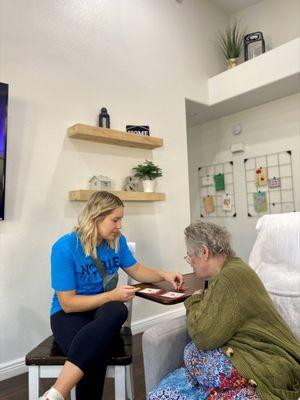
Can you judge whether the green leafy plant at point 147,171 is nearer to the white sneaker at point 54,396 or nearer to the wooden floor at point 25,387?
the wooden floor at point 25,387

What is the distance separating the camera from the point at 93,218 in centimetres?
154

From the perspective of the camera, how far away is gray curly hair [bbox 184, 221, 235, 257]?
1257mm

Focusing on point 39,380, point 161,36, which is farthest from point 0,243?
point 161,36

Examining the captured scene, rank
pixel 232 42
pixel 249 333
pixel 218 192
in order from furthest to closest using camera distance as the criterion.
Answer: pixel 218 192, pixel 232 42, pixel 249 333

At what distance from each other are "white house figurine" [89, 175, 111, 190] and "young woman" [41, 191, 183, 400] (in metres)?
0.86

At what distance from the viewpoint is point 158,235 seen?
304 centimetres

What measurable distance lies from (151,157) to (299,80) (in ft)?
5.50

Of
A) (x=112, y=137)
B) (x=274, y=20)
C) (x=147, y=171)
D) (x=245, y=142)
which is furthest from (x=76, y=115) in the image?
(x=274, y=20)

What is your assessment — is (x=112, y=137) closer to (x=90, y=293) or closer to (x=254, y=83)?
(x=90, y=293)

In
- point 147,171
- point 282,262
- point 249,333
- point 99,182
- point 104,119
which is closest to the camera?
point 249,333

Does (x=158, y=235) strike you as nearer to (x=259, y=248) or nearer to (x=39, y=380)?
(x=259, y=248)

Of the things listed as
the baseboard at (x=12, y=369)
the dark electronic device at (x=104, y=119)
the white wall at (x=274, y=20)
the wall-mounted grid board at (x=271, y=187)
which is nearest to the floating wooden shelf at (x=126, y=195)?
the dark electronic device at (x=104, y=119)

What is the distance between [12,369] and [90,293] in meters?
1.09

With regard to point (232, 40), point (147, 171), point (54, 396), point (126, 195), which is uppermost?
point (232, 40)
